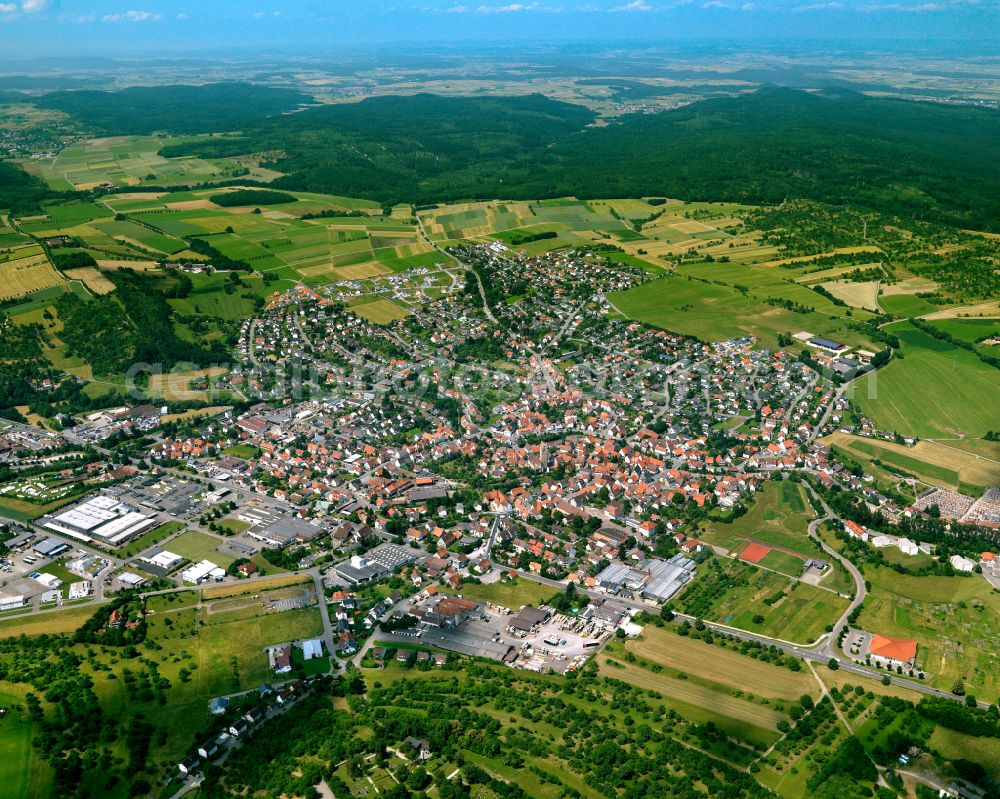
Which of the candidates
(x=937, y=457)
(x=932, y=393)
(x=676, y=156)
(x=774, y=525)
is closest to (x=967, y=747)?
(x=774, y=525)

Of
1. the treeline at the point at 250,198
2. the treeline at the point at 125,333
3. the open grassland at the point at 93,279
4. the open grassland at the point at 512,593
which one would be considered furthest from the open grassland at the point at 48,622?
the treeline at the point at 250,198

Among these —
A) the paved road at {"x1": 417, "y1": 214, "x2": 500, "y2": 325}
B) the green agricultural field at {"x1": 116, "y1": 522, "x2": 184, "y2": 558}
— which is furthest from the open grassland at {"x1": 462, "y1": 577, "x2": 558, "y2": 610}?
the paved road at {"x1": 417, "y1": 214, "x2": 500, "y2": 325}

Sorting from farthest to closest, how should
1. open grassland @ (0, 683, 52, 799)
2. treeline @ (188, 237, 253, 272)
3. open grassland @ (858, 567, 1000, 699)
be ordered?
treeline @ (188, 237, 253, 272)
open grassland @ (858, 567, 1000, 699)
open grassland @ (0, 683, 52, 799)

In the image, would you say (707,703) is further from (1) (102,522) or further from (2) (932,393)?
(2) (932,393)

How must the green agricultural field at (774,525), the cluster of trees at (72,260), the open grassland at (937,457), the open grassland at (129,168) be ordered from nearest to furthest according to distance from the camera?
the green agricultural field at (774,525), the open grassland at (937,457), the cluster of trees at (72,260), the open grassland at (129,168)

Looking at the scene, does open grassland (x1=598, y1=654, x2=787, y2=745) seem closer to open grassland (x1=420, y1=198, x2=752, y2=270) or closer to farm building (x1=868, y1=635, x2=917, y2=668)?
farm building (x1=868, y1=635, x2=917, y2=668)

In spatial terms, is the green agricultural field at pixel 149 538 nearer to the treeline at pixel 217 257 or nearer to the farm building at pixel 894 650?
the farm building at pixel 894 650

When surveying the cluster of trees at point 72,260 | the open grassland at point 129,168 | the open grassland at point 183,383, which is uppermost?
the open grassland at point 129,168
